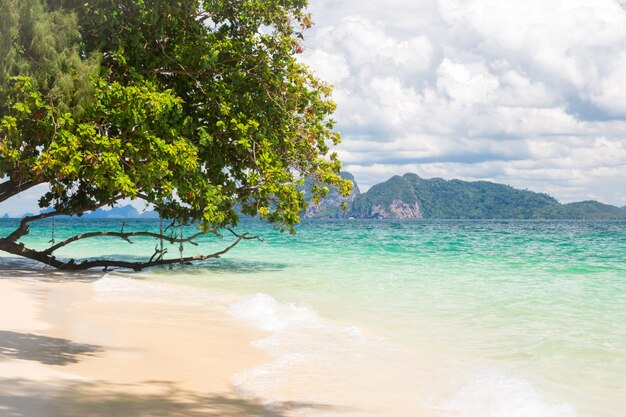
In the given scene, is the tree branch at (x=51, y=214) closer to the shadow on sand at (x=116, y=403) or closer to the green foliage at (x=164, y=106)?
the green foliage at (x=164, y=106)

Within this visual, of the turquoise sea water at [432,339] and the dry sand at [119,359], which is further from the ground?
the dry sand at [119,359]

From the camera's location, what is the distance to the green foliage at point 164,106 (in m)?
13.6

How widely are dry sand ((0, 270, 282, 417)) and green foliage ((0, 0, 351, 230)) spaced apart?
144 inches

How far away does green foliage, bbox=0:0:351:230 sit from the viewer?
44.5 ft

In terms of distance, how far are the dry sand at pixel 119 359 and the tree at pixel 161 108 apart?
3.59 meters

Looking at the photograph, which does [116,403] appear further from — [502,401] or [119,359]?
[502,401]

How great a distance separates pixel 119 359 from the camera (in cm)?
720

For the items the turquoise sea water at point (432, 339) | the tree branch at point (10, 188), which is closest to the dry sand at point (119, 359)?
the turquoise sea water at point (432, 339)

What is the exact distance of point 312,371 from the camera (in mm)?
7180

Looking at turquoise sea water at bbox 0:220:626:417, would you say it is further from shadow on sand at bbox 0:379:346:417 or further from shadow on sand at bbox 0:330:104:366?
shadow on sand at bbox 0:330:104:366

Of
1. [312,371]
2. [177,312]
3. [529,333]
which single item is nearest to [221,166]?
[177,312]

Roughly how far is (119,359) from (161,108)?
798cm

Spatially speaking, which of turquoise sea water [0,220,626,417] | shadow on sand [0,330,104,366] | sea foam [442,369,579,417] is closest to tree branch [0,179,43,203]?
turquoise sea water [0,220,626,417]

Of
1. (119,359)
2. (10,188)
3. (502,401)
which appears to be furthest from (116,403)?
(10,188)
